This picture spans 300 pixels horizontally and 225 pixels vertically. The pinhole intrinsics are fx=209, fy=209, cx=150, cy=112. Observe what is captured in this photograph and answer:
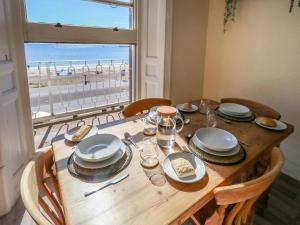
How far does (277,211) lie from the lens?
5.19ft

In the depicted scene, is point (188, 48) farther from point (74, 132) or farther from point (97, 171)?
point (97, 171)

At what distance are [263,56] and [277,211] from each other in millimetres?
1377

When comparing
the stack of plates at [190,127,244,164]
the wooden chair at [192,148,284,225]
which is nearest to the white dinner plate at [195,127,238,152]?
the stack of plates at [190,127,244,164]

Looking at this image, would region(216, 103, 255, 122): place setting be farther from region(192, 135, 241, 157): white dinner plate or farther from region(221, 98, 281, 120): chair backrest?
region(192, 135, 241, 157): white dinner plate

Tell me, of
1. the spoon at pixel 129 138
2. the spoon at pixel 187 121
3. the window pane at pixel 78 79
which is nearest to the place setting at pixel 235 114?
the spoon at pixel 187 121

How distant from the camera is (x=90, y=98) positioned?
3.27 meters

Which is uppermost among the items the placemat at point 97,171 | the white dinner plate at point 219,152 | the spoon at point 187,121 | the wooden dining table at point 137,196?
the spoon at point 187,121

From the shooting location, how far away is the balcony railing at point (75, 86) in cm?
278

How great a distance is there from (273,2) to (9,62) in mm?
2245

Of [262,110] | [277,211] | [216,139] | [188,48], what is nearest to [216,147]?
[216,139]

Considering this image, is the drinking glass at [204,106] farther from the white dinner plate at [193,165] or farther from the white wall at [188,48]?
the white wall at [188,48]

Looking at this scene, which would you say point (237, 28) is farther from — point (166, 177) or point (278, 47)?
point (166, 177)

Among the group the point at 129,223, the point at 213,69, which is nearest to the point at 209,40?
the point at 213,69

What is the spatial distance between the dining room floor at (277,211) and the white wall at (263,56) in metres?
0.26
